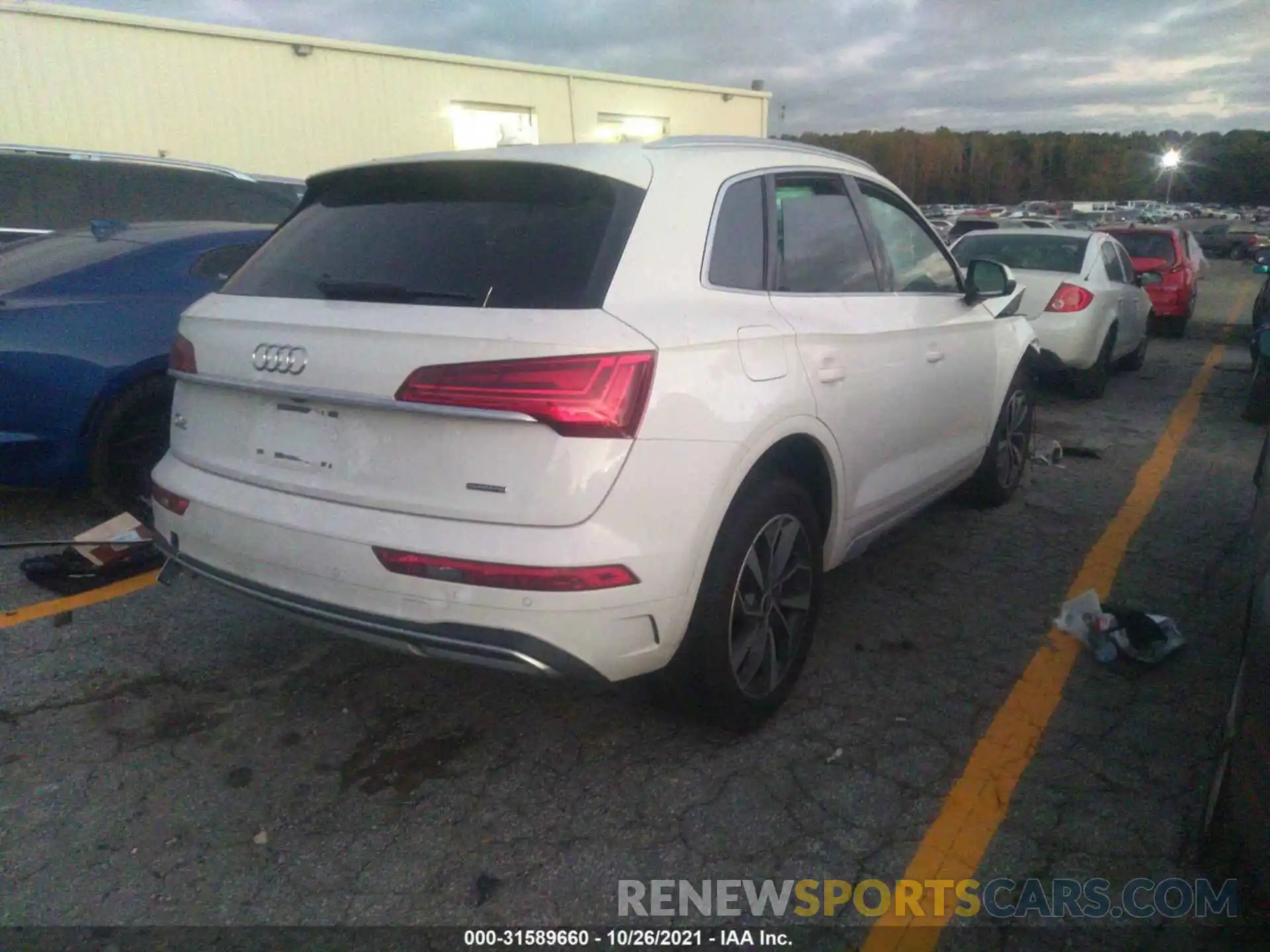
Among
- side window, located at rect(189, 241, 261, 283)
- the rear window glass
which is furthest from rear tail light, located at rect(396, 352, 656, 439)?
the rear window glass

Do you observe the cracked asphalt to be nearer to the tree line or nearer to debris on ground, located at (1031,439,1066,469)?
debris on ground, located at (1031,439,1066,469)

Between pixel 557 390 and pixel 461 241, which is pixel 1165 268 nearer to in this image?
pixel 461 241

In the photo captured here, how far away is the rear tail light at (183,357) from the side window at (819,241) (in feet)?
6.04

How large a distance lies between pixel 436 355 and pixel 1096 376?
7.86 meters

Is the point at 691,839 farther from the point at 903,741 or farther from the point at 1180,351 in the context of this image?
the point at 1180,351

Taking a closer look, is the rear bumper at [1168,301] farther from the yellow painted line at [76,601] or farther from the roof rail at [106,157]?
the yellow painted line at [76,601]

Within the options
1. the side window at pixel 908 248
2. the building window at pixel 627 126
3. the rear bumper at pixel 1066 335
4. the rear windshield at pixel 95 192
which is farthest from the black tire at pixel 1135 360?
the building window at pixel 627 126

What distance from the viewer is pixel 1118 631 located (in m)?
3.55

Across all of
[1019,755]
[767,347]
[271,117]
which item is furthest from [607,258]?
[271,117]

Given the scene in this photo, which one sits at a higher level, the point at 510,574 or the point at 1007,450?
the point at 510,574

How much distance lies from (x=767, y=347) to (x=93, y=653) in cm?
269

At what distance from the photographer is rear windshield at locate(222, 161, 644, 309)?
94.0 inches

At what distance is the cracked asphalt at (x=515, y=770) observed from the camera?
2291 mm

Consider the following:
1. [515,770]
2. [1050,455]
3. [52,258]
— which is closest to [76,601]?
[52,258]
